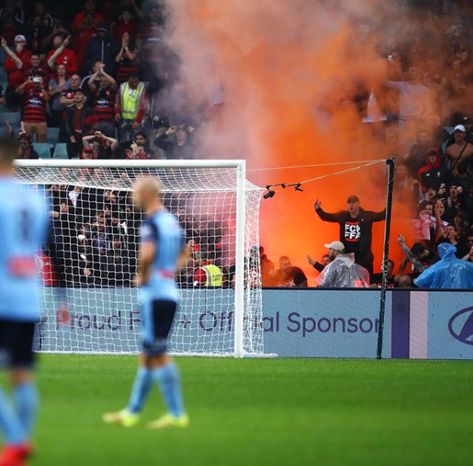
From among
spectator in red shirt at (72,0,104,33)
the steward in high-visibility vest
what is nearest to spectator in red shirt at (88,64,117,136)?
the steward in high-visibility vest

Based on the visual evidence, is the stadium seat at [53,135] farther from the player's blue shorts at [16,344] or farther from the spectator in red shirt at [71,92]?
the player's blue shorts at [16,344]

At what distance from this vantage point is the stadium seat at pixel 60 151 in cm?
2292

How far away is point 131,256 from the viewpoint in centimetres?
1967

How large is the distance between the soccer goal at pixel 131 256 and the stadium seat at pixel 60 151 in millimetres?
2626

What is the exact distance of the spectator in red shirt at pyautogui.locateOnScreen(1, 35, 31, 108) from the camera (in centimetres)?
2369

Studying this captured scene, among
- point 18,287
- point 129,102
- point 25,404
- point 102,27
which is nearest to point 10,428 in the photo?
point 25,404

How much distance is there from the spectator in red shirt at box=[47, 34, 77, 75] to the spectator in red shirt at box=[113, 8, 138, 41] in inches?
36.3

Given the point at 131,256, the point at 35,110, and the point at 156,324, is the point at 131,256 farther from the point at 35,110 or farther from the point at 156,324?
the point at 156,324

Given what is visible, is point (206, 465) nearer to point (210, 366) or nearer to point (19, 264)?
point (19, 264)

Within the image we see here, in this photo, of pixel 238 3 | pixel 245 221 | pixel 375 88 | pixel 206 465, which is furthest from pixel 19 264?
pixel 238 3

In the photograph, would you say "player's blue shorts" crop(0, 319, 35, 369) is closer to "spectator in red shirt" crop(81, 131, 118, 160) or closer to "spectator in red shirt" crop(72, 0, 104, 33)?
"spectator in red shirt" crop(81, 131, 118, 160)

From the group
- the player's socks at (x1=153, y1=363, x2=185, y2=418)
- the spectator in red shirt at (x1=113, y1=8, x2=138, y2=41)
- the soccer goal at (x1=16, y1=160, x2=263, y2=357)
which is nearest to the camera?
the player's socks at (x1=153, y1=363, x2=185, y2=418)

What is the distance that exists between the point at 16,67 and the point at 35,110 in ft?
3.63

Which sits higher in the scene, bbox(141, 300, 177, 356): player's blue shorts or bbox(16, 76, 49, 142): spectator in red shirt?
bbox(16, 76, 49, 142): spectator in red shirt
